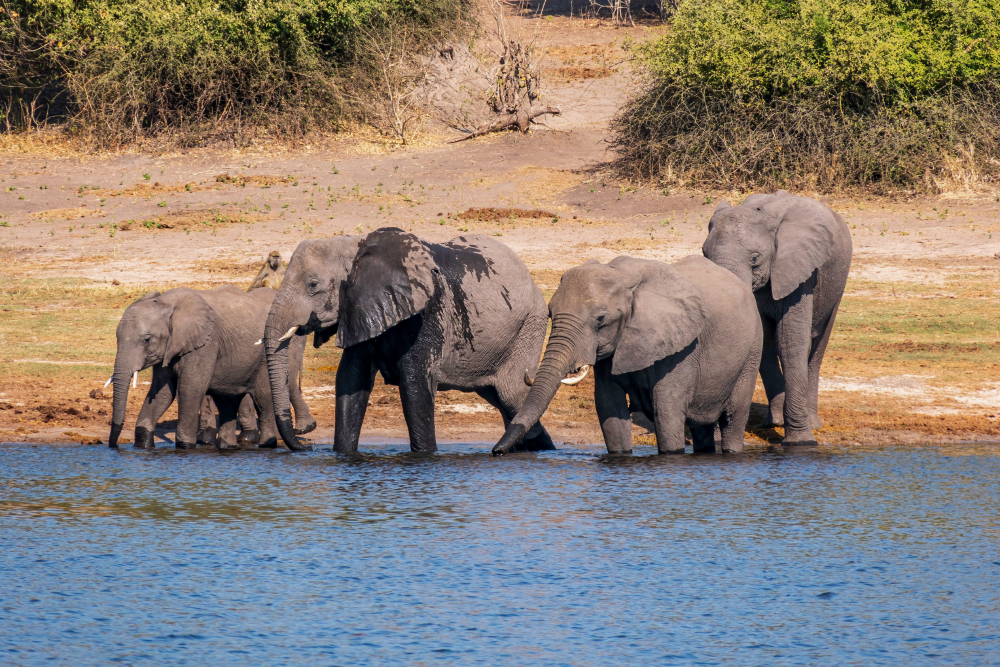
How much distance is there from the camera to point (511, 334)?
11.5 metres

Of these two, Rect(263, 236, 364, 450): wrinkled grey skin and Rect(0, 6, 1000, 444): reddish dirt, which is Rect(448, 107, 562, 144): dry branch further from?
Rect(263, 236, 364, 450): wrinkled grey skin

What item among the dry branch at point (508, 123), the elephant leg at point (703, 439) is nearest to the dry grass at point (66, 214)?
the dry branch at point (508, 123)

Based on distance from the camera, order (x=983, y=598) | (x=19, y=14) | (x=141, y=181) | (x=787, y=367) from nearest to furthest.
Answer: (x=983, y=598)
(x=787, y=367)
(x=141, y=181)
(x=19, y=14)

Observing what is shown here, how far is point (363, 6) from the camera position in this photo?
2964cm

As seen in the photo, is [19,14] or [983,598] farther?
[19,14]

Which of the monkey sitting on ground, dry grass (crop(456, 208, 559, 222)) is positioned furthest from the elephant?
dry grass (crop(456, 208, 559, 222))

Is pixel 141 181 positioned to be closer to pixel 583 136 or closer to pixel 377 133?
pixel 377 133

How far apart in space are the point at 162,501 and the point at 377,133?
20.8 metres

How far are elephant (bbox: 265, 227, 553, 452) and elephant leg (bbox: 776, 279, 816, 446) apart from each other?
8.25 feet

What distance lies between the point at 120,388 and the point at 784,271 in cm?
631

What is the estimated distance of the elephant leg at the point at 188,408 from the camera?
12.1 metres

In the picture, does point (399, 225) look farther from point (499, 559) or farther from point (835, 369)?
point (499, 559)

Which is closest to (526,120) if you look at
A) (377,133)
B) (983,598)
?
(377,133)

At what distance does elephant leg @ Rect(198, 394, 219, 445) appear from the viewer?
12.9m
